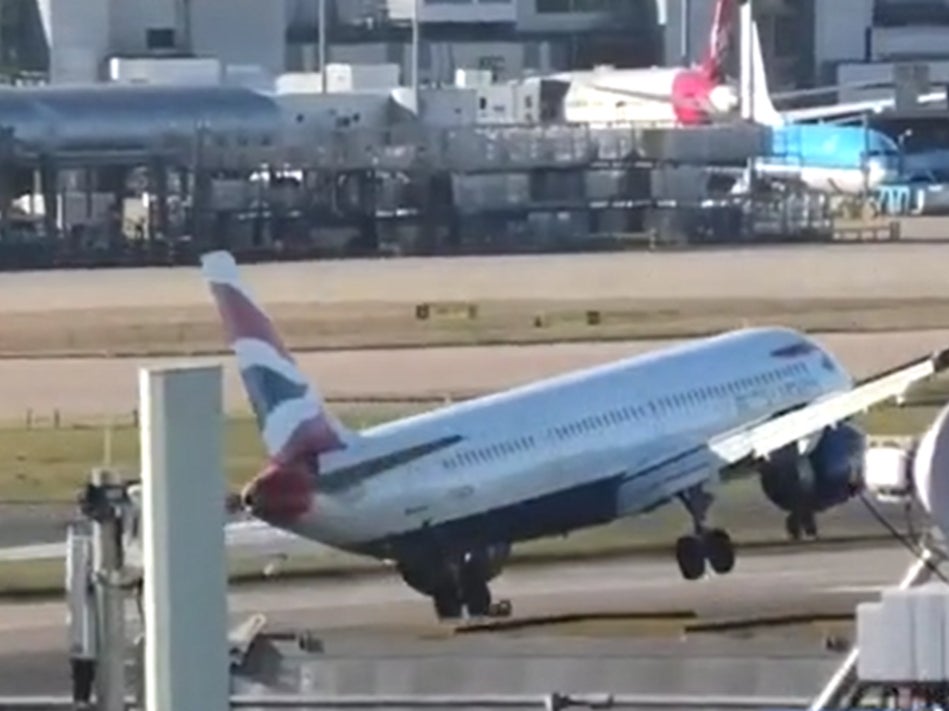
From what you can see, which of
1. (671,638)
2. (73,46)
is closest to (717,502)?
(671,638)

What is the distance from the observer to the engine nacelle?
136 ft

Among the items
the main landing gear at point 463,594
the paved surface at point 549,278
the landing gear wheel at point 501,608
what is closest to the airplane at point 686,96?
the paved surface at point 549,278

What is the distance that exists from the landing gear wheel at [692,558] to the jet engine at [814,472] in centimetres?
248

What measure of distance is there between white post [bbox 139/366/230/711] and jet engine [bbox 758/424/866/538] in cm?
3190

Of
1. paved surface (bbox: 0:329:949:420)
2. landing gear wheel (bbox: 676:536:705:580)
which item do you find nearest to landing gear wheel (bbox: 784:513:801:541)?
landing gear wheel (bbox: 676:536:705:580)

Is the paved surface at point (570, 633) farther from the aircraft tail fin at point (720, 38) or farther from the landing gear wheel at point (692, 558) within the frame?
the aircraft tail fin at point (720, 38)

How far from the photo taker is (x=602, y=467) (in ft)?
128

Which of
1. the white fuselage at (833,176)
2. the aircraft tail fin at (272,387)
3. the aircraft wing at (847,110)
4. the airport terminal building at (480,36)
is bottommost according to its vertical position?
the white fuselage at (833,176)

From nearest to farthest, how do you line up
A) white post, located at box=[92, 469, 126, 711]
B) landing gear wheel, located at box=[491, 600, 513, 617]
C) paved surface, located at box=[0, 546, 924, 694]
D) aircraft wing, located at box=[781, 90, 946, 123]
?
white post, located at box=[92, 469, 126, 711]
paved surface, located at box=[0, 546, 924, 694]
landing gear wheel, located at box=[491, 600, 513, 617]
aircraft wing, located at box=[781, 90, 946, 123]

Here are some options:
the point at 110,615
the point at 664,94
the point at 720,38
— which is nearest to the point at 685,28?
the point at 720,38

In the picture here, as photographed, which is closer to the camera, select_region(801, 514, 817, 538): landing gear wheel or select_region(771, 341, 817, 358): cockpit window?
select_region(801, 514, 817, 538): landing gear wheel

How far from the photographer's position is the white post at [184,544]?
942 cm

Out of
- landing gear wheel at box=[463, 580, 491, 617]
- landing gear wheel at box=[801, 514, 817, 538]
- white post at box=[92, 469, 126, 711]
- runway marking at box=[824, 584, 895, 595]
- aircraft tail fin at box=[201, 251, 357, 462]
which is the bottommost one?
landing gear wheel at box=[801, 514, 817, 538]

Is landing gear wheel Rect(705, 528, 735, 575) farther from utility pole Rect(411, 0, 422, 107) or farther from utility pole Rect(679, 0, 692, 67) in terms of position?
utility pole Rect(679, 0, 692, 67)
